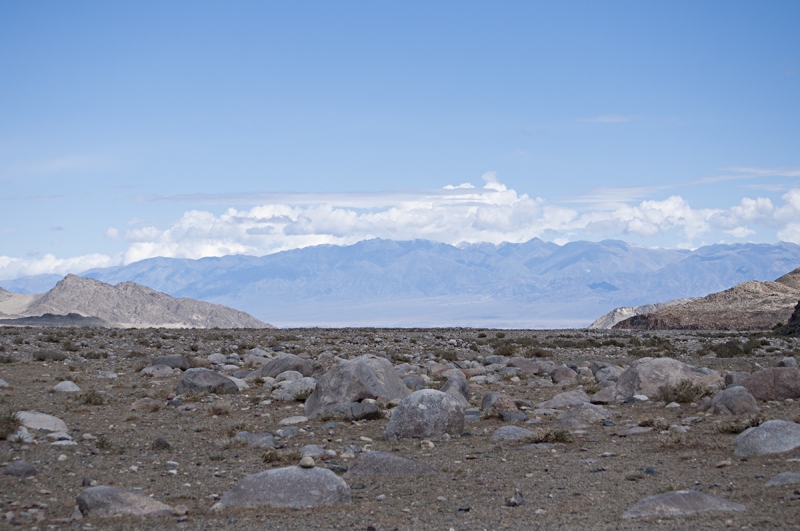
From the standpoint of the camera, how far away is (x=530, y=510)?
25.0ft

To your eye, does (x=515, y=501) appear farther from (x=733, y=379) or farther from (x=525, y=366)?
(x=525, y=366)

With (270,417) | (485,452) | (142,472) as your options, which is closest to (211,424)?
(270,417)

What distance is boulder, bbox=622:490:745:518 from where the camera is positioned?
7074 millimetres

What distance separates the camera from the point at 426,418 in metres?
12.1

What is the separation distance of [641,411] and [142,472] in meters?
9.55

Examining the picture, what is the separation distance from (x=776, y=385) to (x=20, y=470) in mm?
13355

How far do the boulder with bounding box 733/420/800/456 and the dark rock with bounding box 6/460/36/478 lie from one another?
9.13m

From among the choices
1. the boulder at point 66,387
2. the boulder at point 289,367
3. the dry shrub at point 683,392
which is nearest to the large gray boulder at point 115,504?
the boulder at point 66,387

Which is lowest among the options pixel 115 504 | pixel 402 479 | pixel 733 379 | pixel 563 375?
pixel 402 479

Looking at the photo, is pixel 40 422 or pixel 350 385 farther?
pixel 350 385

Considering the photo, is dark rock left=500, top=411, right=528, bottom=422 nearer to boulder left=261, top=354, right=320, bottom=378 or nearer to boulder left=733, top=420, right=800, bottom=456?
boulder left=733, top=420, right=800, bottom=456

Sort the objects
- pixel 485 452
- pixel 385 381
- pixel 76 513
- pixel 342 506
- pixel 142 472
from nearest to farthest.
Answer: pixel 76 513, pixel 342 506, pixel 142 472, pixel 485 452, pixel 385 381

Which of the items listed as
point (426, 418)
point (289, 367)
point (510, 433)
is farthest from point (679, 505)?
point (289, 367)

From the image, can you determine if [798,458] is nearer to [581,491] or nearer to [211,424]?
[581,491]
